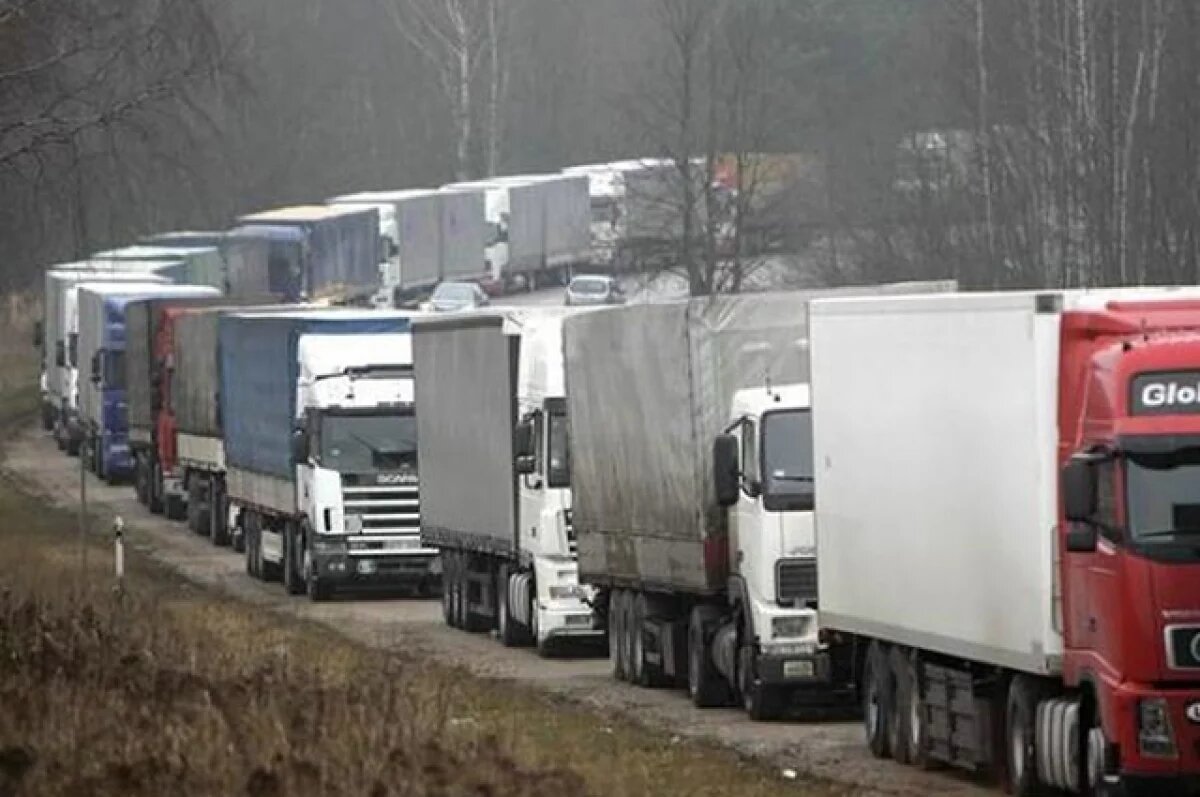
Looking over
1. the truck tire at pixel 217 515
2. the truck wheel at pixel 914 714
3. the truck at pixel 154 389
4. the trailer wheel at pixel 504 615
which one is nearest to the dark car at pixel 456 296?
the truck at pixel 154 389

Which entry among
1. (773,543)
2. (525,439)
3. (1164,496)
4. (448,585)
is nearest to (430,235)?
(448,585)

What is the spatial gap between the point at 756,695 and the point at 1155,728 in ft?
28.6

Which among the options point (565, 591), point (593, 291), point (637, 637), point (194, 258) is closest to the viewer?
point (637, 637)

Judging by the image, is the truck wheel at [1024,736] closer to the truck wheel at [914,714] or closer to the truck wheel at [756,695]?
the truck wheel at [914,714]

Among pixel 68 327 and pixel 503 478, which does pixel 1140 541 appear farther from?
pixel 68 327

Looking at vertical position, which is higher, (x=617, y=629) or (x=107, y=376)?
(x=107, y=376)

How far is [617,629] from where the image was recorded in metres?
31.7

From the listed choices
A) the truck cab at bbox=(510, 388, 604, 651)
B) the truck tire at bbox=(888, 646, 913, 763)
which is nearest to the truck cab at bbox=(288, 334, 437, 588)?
the truck cab at bbox=(510, 388, 604, 651)

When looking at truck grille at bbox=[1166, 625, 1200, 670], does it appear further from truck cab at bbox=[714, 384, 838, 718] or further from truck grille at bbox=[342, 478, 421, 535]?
truck grille at bbox=[342, 478, 421, 535]

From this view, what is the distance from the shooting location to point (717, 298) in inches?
1123

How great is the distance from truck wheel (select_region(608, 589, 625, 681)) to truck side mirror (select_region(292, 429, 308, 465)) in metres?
12.0

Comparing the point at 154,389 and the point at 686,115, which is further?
the point at 686,115

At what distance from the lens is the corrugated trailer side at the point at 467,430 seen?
36.0 meters

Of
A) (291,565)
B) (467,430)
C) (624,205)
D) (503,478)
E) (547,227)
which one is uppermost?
(547,227)
